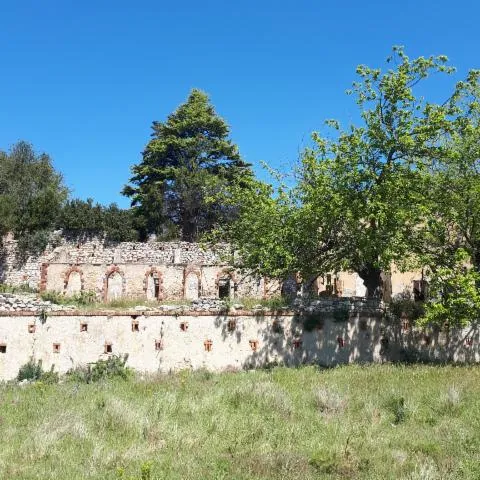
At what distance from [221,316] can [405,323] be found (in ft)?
23.8

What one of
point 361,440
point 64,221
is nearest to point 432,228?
point 361,440

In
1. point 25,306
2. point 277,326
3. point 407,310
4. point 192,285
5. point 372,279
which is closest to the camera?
point 25,306

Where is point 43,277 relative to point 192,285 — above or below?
above

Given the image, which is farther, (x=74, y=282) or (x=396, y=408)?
(x=74, y=282)

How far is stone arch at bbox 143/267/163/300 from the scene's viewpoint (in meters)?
29.7

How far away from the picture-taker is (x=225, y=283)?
3006cm

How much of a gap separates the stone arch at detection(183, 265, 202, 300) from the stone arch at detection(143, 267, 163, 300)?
140 centimetres

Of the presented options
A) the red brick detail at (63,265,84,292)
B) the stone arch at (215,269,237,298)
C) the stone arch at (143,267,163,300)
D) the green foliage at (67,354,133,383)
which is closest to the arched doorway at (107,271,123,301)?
the stone arch at (143,267,163,300)

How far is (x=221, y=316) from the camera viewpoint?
1984 centimetres

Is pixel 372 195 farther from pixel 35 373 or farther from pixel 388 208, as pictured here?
pixel 35 373

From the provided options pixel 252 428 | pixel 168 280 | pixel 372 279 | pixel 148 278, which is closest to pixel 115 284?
pixel 148 278

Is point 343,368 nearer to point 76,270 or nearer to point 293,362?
point 293,362

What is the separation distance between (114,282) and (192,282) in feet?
14.9

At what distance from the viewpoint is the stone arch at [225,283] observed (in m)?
29.2
